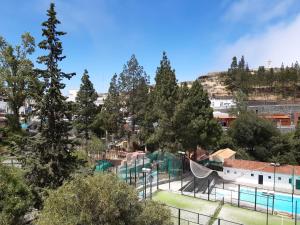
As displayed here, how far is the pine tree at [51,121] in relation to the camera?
66.7ft

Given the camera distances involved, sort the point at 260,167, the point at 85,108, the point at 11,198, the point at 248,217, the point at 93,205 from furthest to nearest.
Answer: the point at 85,108 → the point at 260,167 → the point at 248,217 → the point at 11,198 → the point at 93,205

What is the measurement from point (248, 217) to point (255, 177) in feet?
40.1

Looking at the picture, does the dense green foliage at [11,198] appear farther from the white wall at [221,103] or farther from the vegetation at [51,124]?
the white wall at [221,103]

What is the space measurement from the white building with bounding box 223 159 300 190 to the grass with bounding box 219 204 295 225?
823 cm

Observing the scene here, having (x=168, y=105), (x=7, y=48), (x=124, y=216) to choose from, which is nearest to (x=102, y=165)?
(x=168, y=105)

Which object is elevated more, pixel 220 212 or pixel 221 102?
pixel 221 102

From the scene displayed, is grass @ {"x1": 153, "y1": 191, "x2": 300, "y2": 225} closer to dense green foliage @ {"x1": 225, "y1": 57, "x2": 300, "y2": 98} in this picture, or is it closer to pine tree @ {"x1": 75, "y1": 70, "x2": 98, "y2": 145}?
pine tree @ {"x1": 75, "y1": 70, "x2": 98, "y2": 145}

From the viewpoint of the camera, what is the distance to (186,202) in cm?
2786

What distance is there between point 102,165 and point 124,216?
2370 centimetres

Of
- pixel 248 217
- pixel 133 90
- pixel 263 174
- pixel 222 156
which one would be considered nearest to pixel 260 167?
pixel 263 174

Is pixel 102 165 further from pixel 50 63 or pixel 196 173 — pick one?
pixel 50 63

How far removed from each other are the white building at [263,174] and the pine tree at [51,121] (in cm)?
2266

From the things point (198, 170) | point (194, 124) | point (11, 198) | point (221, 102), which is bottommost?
point (198, 170)

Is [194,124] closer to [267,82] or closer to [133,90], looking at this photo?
[133,90]
